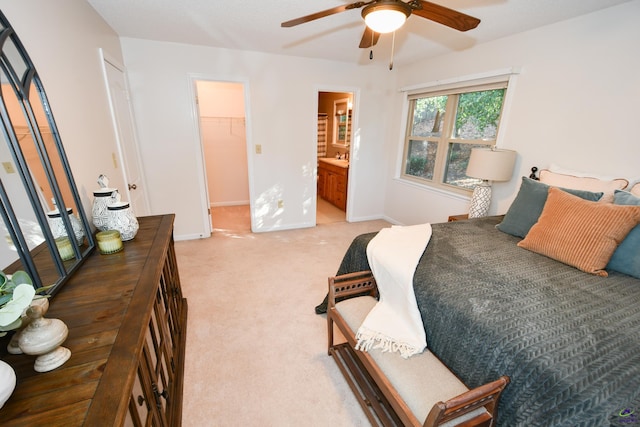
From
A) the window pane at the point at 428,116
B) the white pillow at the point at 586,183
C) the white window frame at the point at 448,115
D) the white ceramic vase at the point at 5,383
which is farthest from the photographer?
the window pane at the point at 428,116

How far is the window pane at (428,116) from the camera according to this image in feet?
11.2

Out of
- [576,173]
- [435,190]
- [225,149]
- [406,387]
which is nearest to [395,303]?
[406,387]

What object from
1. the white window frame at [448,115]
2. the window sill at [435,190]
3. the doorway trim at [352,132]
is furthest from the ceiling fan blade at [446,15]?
the doorway trim at [352,132]

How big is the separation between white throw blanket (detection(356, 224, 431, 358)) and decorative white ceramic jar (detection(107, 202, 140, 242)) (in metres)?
1.38

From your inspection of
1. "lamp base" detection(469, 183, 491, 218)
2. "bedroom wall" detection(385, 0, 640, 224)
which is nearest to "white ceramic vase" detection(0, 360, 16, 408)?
"lamp base" detection(469, 183, 491, 218)

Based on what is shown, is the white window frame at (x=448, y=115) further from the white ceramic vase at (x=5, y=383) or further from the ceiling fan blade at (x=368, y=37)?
the white ceramic vase at (x=5, y=383)

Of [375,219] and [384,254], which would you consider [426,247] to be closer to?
[384,254]

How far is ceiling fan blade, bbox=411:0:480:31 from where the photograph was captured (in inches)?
53.4

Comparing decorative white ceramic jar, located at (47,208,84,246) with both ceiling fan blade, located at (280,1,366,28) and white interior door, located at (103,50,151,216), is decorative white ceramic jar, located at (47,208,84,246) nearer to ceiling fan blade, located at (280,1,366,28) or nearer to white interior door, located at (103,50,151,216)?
white interior door, located at (103,50,151,216)

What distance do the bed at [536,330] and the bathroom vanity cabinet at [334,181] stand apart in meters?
3.04

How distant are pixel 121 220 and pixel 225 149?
3.64 m

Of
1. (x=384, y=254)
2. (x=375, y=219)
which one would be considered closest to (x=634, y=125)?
(x=384, y=254)

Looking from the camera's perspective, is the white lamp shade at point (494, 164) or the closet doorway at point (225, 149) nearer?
the white lamp shade at point (494, 164)

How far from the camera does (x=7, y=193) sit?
2.81 feet
